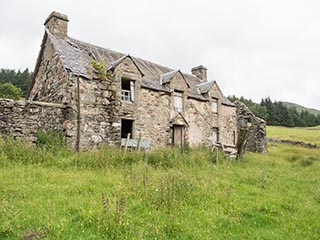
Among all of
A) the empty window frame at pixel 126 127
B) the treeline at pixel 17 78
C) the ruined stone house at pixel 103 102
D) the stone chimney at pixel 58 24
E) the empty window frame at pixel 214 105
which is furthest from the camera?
the treeline at pixel 17 78

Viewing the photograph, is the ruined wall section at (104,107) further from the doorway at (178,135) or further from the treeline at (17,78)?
the treeline at (17,78)

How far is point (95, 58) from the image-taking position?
17.4m

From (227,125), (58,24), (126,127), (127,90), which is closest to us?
(127,90)

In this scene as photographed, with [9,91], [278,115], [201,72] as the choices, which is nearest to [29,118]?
[201,72]

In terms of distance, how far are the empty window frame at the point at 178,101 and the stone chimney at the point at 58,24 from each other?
8.12 metres

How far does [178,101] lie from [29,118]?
973cm

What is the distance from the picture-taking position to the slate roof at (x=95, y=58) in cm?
1540

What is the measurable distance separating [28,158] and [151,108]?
886 cm

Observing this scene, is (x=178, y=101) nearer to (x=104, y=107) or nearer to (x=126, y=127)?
(x=126, y=127)

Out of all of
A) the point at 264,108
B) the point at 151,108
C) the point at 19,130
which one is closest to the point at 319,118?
the point at 264,108

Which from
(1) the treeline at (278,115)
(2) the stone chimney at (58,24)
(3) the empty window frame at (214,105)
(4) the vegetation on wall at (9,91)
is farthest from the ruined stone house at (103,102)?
(1) the treeline at (278,115)

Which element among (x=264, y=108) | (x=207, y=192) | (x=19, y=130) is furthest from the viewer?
Result: (x=264, y=108)

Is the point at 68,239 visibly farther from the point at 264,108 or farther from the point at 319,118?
the point at 319,118

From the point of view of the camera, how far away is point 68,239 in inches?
183
